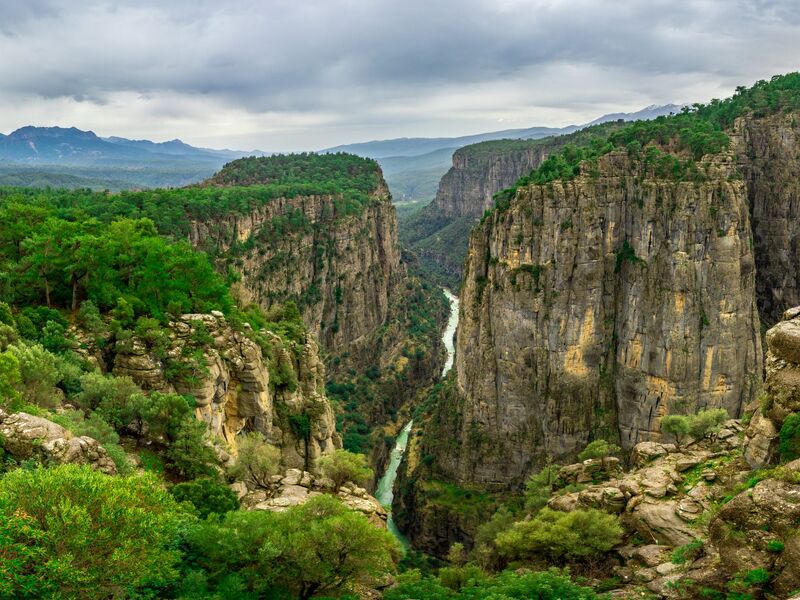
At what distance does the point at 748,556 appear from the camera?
15578mm

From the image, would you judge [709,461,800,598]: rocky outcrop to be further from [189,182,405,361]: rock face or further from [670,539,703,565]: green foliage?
[189,182,405,361]: rock face

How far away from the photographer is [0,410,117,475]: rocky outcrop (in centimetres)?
1562

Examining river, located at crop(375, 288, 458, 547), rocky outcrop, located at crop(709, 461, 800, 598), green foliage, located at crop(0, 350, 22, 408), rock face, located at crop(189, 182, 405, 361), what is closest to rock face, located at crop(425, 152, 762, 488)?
river, located at crop(375, 288, 458, 547)

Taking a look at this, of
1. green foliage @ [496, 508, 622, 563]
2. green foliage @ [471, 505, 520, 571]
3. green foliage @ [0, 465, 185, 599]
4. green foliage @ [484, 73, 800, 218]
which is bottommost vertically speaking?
green foliage @ [471, 505, 520, 571]

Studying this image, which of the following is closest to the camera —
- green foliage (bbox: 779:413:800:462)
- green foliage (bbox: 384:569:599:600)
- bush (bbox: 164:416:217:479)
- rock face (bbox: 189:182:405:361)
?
green foliage (bbox: 384:569:599:600)

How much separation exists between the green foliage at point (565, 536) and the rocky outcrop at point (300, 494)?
6.64 meters

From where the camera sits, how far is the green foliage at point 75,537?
1116 centimetres

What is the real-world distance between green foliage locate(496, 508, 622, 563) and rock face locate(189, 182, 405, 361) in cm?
5864

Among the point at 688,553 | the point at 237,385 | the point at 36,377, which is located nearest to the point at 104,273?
the point at 237,385

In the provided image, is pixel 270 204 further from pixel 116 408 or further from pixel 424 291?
pixel 116 408

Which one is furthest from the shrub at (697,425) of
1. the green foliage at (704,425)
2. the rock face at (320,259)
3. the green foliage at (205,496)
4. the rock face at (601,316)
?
the rock face at (320,259)

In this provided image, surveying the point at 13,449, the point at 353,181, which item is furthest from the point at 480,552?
the point at 353,181

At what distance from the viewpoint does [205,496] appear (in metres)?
20.0

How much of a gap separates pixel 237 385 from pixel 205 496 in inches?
402
